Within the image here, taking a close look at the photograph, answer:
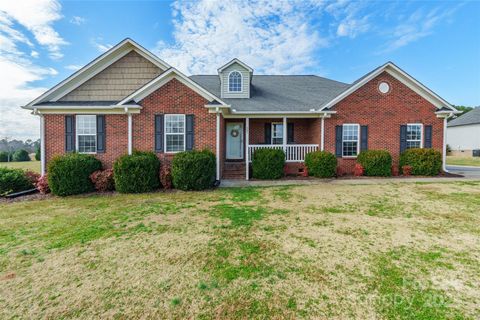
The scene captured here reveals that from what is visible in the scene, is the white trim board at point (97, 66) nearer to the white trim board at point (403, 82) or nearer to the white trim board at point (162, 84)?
the white trim board at point (162, 84)

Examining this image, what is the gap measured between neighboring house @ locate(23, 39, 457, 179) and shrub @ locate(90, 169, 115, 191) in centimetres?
154

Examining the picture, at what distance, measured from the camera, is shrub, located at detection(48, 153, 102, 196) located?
28.0 feet

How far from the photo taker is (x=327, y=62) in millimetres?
23062

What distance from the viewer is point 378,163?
454 inches

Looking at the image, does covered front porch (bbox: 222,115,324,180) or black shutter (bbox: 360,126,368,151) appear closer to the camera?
black shutter (bbox: 360,126,368,151)

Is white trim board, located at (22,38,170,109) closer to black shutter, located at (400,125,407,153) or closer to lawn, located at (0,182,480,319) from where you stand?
lawn, located at (0,182,480,319)

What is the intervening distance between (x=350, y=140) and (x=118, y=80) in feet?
40.9

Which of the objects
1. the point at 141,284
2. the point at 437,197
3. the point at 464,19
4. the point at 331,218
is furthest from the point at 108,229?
the point at 464,19

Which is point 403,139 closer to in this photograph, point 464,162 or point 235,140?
point 235,140

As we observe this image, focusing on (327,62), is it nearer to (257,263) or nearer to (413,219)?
(413,219)

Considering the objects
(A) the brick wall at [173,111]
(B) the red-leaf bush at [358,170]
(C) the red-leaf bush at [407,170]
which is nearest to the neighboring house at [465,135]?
(C) the red-leaf bush at [407,170]

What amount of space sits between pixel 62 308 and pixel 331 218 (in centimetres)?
530

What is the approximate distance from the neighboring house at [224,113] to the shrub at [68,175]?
5.44 feet

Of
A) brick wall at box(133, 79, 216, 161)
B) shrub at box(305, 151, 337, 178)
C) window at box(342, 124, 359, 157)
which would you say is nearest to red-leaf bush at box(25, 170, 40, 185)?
brick wall at box(133, 79, 216, 161)
